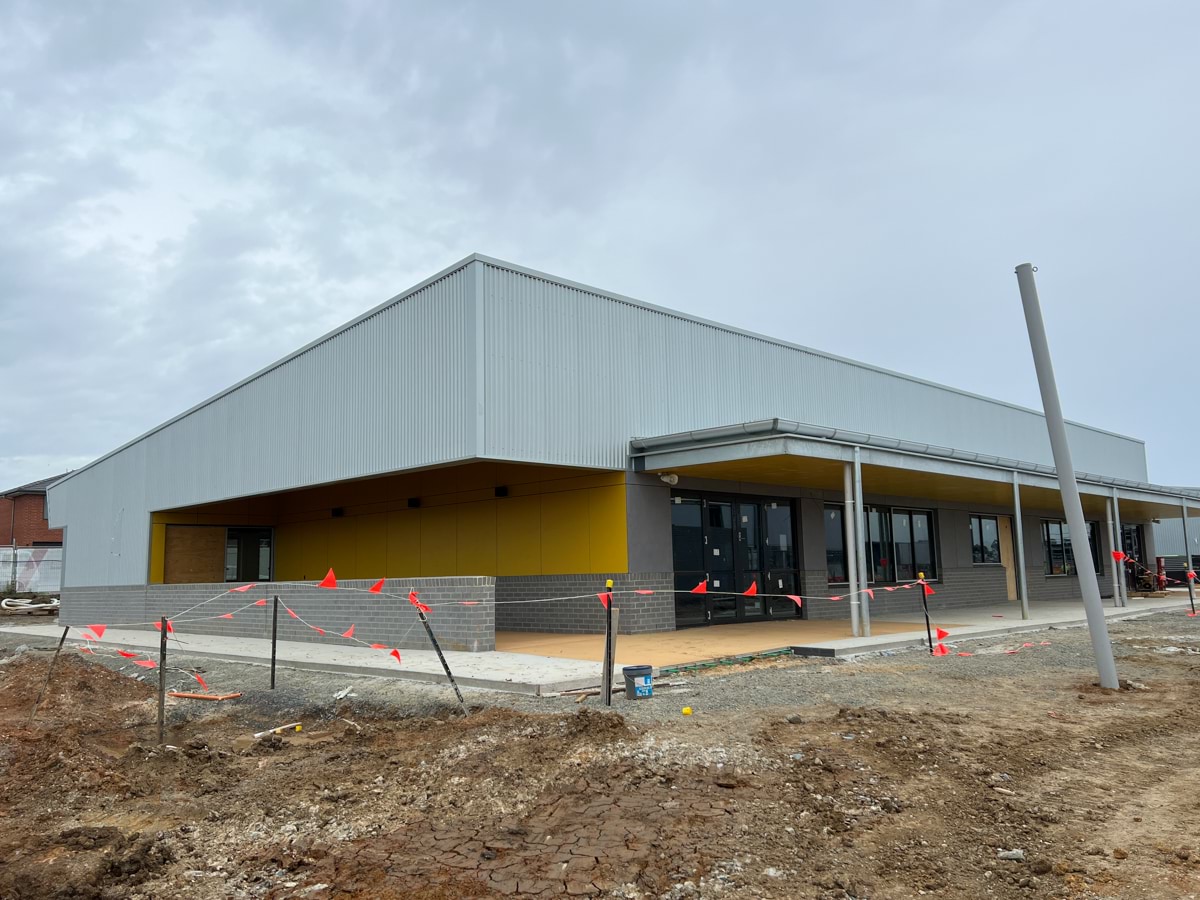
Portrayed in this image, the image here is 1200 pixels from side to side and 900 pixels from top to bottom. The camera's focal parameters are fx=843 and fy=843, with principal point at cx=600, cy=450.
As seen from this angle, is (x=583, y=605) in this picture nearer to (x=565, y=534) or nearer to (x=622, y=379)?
(x=565, y=534)

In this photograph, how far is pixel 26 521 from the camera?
5003 centimetres

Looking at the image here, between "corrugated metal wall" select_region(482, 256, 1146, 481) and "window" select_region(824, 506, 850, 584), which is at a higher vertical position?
"corrugated metal wall" select_region(482, 256, 1146, 481)

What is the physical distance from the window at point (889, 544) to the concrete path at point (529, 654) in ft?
4.99

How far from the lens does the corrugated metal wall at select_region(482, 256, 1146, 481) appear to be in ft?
48.3

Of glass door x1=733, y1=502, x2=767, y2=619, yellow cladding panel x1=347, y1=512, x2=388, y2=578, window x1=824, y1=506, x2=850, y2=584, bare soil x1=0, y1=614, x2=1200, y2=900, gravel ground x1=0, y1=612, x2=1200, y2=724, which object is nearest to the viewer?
bare soil x1=0, y1=614, x2=1200, y2=900

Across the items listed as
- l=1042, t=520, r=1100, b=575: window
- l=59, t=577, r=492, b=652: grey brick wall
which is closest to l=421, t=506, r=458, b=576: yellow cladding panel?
l=59, t=577, r=492, b=652: grey brick wall

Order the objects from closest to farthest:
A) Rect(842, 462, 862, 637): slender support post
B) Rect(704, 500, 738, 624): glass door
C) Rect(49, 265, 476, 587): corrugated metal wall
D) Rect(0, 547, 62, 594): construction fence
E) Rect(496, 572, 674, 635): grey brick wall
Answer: Rect(842, 462, 862, 637): slender support post → Rect(49, 265, 476, 587): corrugated metal wall → Rect(496, 572, 674, 635): grey brick wall → Rect(704, 500, 738, 624): glass door → Rect(0, 547, 62, 594): construction fence

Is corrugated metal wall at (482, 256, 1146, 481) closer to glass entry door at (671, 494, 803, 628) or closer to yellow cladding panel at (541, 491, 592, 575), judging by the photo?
yellow cladding panel at (541, 491, 592, 575)

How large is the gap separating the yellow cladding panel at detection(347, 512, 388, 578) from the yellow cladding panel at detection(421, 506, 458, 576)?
1.72 metres

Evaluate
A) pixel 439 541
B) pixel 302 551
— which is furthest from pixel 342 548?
pixel 439 541

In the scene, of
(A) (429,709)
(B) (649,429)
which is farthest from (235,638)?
(A) (429,709)

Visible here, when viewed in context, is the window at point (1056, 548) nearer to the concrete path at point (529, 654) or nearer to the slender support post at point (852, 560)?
the concrete path at point (529, 654)

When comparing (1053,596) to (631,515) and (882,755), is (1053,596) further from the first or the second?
(882,755)

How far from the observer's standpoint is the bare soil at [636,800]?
419 cm
